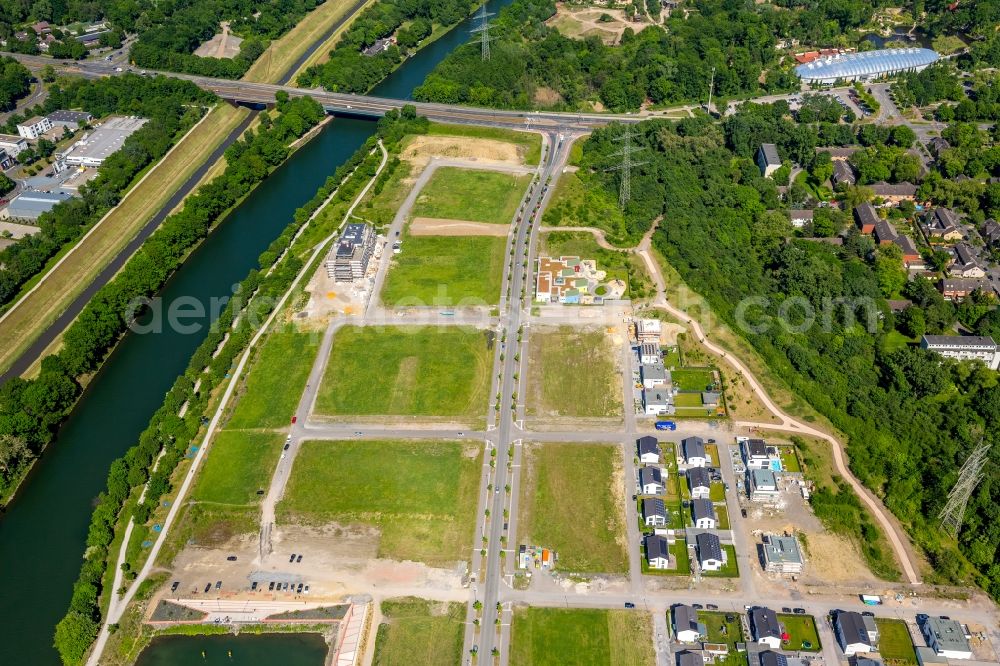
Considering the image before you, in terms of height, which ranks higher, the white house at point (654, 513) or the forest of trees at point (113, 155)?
the forest of trees at point (113, 155)

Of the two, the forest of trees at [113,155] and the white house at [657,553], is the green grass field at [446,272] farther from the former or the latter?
the forest of trees at [113,155]

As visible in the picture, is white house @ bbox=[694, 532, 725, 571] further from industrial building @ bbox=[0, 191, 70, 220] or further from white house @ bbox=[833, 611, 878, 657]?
industrial building @ bbox=[0, 191, 70, 220]

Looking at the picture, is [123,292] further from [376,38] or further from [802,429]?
[376,38]

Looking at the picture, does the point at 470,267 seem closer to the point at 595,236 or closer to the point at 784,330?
the point at 595,236

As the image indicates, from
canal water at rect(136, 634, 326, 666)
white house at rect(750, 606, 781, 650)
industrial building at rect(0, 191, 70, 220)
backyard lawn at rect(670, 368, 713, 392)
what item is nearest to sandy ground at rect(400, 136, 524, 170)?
industrial building at rect(0, 191, 70, 220)

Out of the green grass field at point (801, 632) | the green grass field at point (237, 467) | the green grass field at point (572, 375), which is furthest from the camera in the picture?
the green grass field at point (572, 375)

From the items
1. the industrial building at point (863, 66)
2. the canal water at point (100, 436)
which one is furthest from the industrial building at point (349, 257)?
the industrial building at point (863, 66)
